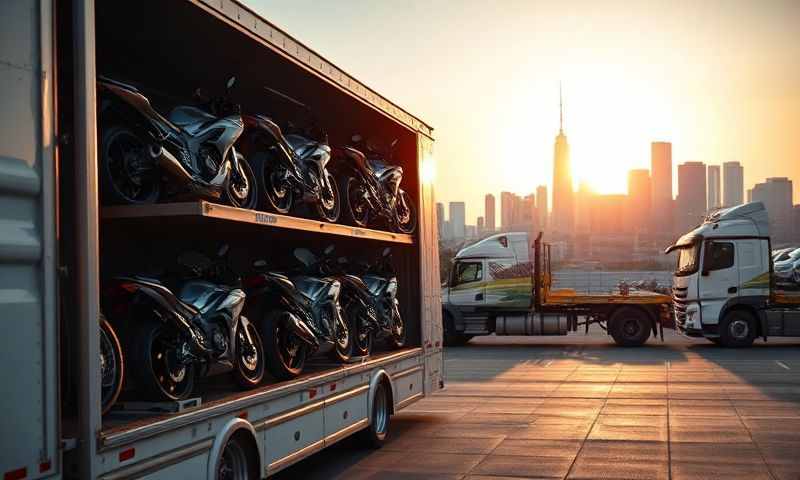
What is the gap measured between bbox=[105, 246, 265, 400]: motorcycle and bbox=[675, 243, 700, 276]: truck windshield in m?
19.3

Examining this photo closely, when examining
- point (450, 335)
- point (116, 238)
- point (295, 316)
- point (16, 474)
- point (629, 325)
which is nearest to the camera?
point (16, 474)

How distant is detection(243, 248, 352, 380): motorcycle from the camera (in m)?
8.81

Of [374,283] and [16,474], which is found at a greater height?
[374,283]

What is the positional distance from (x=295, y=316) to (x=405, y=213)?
142 inches

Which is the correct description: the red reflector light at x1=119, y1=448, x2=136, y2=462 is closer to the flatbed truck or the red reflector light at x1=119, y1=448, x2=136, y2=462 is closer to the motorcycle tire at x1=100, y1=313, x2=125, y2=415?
the motorcycle tire at x1=100, y1=313, x2=125, y2=415

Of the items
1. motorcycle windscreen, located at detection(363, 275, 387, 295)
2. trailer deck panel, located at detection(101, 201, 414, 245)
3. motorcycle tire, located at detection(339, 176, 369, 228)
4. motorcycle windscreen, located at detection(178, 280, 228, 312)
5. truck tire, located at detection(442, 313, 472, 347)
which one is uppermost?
motorcycle tire, located at detection(339, 176, 369, 228)

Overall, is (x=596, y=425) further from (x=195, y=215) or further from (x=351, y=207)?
(x=195, y=215)

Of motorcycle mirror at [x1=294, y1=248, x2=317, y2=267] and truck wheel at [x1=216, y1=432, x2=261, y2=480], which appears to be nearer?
truck wheel at [x1=216, y1=432, x2=261, y2=480]

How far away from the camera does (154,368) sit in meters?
6.66

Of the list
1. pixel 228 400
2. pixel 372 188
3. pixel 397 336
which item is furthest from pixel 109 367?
pixel 397 336

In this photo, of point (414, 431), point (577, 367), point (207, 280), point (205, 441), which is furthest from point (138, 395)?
point (577, 367)

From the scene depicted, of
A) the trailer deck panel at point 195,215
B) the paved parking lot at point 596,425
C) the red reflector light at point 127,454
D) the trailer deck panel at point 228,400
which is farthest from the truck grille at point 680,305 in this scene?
the red reflector light at point 127,454

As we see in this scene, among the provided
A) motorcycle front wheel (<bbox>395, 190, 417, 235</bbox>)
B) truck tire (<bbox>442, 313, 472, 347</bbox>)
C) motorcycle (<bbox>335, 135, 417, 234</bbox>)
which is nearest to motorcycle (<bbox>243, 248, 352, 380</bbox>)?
motorcycle (<bbox>335, 135, 417, 234</bbox>)

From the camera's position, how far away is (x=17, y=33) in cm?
481
